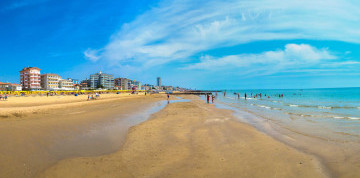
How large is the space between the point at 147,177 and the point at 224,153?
2.98 metres

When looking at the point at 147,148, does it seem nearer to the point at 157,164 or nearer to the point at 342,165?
the point at 157,164

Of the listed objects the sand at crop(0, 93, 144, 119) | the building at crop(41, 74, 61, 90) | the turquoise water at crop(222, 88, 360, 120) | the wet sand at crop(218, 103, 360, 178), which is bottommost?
the turquoise water at crop(222, 88, 360, 120)

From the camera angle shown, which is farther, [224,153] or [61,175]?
[224,153]

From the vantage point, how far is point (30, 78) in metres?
78.2

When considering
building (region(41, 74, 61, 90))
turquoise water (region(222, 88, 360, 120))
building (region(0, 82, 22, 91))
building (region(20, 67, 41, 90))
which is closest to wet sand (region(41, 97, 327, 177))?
turquoise water (region(222, 88, 360, 120))

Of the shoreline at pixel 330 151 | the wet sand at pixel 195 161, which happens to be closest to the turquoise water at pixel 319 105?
the shoreline at pixel 330 151

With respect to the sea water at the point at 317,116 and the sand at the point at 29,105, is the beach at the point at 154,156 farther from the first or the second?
the sand at the point at 29,105

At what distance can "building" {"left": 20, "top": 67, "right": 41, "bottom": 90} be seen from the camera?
256ft

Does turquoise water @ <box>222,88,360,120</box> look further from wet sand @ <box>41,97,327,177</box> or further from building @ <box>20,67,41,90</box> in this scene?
building @ <box>20,67,41,90</box>

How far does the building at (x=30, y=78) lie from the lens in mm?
78000

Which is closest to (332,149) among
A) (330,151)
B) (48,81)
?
(330,151)

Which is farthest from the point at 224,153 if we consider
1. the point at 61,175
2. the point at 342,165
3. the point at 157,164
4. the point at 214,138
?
the point at 61,175

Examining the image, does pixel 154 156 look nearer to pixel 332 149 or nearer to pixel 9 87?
pixel 332 149

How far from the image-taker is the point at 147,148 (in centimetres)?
612
